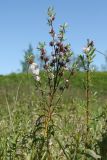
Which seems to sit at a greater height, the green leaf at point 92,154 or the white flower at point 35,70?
the white flower at point 35,70

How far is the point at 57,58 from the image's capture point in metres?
3.57

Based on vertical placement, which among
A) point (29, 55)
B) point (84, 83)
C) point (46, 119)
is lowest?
point (46, 119)

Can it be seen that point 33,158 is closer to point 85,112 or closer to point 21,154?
point 21,154

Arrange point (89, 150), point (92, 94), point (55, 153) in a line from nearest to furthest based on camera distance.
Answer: point (89, 150)
point (92, 94)
point (55, 153)

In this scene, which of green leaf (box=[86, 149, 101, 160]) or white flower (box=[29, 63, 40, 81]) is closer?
green leaf (box=[86, 149, 101, 160])

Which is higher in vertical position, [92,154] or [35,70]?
[35,70]

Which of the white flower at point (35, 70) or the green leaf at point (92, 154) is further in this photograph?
the white flower at point (35, 70)

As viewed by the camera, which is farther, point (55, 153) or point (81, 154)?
point (55, 153)

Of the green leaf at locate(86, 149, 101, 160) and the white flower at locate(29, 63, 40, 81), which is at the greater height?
the white flower at locate(29, 63, 40, 81)

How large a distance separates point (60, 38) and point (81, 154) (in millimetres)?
890

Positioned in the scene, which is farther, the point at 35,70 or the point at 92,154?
the point at 35,70

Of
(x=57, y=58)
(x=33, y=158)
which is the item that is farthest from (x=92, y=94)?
(x=33, y=158)

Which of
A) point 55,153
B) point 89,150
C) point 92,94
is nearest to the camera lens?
point 89,150

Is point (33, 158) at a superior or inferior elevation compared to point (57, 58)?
inferior
